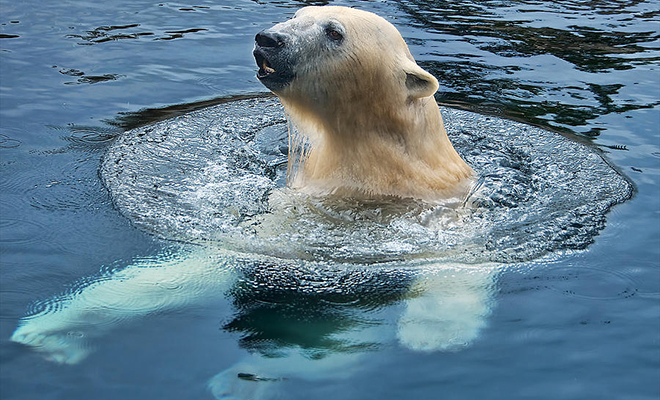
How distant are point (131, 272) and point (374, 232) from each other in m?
1.49

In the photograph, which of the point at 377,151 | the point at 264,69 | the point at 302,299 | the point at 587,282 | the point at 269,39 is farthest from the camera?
the point at 377,151

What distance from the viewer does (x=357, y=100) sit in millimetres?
4895

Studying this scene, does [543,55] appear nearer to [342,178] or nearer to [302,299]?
[342,178]

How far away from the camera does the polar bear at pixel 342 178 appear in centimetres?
380

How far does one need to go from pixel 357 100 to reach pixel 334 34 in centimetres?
43

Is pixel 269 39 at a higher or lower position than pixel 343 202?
higher

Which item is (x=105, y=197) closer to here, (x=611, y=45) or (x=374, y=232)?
(x=374, y=232)

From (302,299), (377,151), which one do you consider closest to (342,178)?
(377,151)

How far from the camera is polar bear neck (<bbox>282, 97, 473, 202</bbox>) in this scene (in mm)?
4953

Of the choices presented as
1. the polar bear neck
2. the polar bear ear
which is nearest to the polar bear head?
the polar bear ear

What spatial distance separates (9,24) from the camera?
9.36m

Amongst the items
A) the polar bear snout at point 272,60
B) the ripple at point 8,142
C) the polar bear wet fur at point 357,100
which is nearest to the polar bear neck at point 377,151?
the polar bear wet fur at point 357,100

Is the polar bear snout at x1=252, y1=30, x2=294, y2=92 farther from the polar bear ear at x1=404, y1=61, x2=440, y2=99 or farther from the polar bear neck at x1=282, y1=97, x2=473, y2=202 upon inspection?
the polar bear ear at x1=404, y1=61, x2=440, y2=99

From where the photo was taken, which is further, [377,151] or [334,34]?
[377,151]
